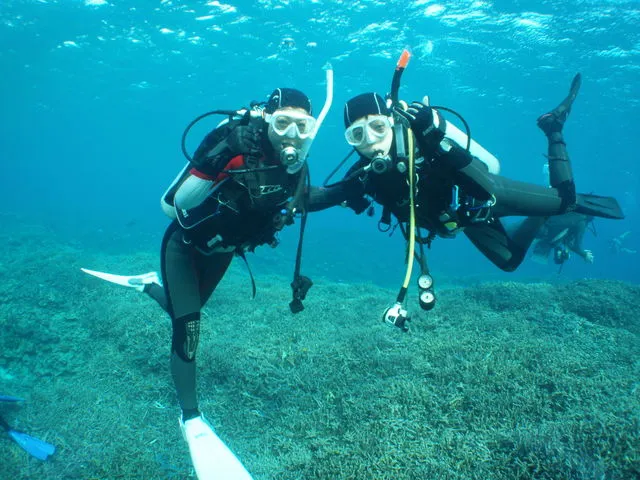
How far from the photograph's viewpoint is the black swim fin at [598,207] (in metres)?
5.21

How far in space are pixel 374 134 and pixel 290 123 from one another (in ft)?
3.23

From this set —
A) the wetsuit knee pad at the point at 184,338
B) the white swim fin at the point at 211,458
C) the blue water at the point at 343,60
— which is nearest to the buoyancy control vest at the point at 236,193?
the wetsuit knee pad at the point at 184,338

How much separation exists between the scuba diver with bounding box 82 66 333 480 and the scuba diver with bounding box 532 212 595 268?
8.35m

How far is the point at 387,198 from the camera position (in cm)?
448

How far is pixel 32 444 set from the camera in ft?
17.0

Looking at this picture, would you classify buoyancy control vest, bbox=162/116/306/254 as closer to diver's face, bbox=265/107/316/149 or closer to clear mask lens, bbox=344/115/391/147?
diver's face, bbox=265/107/316/149

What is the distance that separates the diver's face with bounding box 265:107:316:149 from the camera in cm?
386

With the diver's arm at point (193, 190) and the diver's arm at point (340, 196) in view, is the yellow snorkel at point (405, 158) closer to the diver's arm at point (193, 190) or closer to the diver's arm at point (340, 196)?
the diver's arm at point (340, 196)

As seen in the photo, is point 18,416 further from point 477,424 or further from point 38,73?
point 38,73

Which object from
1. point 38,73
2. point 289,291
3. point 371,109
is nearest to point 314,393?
point 371,109

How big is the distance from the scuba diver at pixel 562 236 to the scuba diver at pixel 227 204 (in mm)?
8346

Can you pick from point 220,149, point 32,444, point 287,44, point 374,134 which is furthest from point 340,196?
point 287,44

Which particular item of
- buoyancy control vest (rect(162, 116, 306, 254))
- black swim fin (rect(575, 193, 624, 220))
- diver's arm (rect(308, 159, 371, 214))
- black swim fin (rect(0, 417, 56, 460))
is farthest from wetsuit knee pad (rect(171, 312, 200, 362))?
black swim fin (rect(575, 193, 624, 220))

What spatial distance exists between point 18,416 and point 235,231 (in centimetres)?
563
